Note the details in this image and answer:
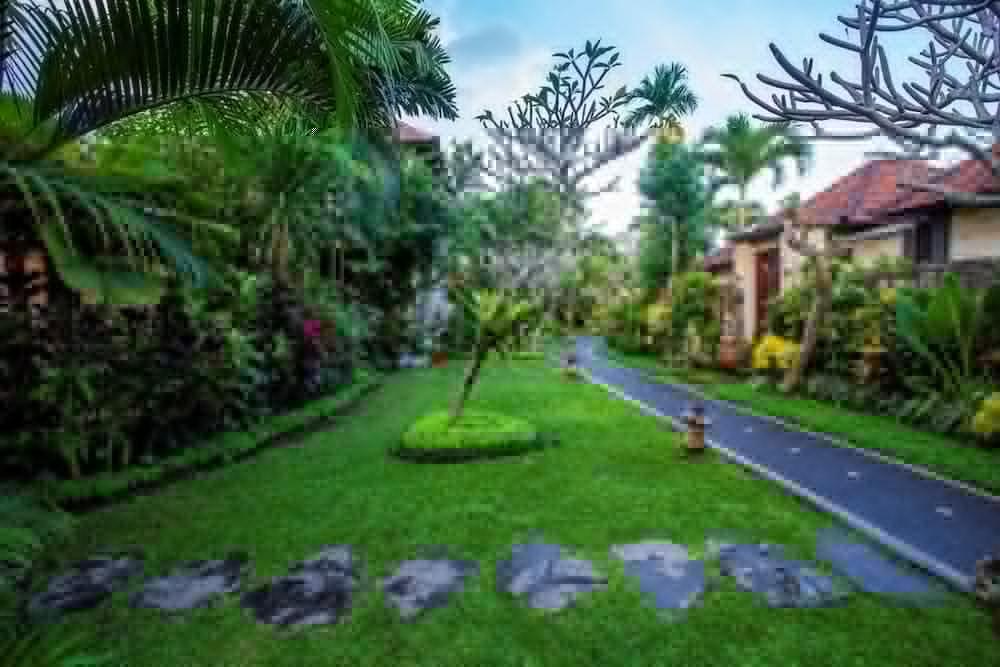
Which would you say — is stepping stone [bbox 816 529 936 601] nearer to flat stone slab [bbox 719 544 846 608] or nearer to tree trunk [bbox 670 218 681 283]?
flat stone slab [bbox 719 544 846 608]

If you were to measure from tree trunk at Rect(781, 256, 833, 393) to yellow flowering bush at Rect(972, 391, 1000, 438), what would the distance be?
3.38m

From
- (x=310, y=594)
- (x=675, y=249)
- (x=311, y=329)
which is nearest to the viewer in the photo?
(x=310, y=594)

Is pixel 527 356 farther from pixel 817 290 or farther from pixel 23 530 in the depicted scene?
pixel 23 530

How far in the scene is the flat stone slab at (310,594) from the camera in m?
2.93

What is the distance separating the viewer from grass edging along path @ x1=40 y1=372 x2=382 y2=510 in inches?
185

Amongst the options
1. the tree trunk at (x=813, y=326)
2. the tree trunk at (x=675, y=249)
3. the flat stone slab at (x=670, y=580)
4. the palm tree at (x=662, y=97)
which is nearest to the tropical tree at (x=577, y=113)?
the palm tree at (x=662, y=97)

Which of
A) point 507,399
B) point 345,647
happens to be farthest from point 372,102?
point 507,399

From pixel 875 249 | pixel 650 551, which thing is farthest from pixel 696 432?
pixel 875 249

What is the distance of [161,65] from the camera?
2863 mm

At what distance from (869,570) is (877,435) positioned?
3.94 m

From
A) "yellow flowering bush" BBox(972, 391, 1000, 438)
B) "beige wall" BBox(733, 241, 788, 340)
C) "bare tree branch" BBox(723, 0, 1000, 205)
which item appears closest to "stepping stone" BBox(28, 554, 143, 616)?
"bare tree branch" BBox(723, 0, 1000, 205)

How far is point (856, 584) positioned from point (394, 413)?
6.67m

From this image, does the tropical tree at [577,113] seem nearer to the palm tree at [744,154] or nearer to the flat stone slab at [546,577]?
the flat stone slab at [546,577]

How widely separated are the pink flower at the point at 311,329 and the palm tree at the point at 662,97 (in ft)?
20.6
